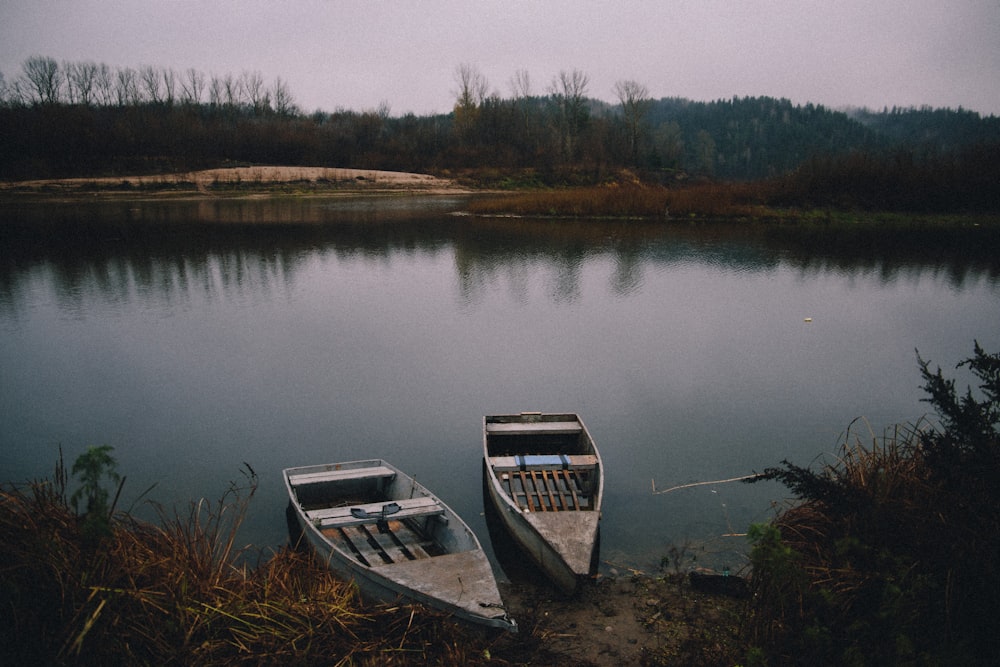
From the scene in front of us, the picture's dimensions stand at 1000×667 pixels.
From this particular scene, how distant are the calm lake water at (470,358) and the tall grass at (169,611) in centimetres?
197

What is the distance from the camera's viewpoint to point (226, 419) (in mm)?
9266

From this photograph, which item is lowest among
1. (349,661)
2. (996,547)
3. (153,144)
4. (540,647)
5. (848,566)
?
(540,647)

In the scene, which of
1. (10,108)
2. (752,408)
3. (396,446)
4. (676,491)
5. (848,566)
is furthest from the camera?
(10,108)

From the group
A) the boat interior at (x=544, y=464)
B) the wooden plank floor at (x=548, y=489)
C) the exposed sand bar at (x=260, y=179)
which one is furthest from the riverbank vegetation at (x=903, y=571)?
the exposed sand bar at (x=260, y=179)

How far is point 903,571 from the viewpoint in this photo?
3.93m

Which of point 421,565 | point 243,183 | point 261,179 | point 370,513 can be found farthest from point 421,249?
point 261,179

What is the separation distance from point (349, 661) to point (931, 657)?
11.8 feet

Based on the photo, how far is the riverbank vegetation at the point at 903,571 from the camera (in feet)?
11.4

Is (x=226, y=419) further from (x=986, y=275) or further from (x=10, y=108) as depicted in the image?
(x=10, y=108)

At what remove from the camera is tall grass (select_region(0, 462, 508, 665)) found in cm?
350

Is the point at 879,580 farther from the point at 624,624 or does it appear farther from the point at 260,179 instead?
the point at 260,179

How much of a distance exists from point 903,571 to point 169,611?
500 centimetres

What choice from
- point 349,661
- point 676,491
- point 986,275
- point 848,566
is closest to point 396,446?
point 676,491

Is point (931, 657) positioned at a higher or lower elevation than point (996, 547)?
lower
